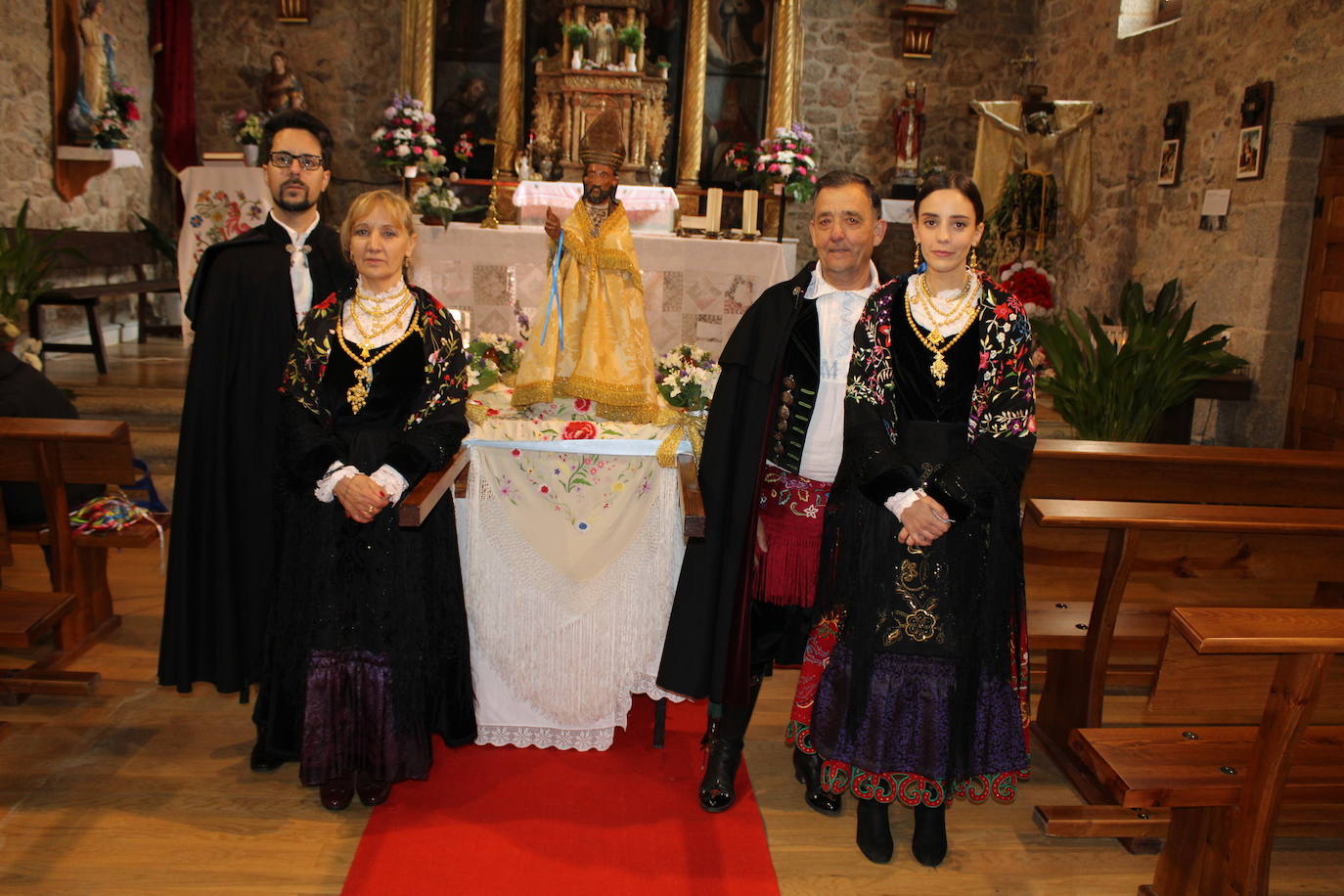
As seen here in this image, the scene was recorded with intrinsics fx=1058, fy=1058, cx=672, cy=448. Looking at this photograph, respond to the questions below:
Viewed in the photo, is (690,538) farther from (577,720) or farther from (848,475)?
(577,720)

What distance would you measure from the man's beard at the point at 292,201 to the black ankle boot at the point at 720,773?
6.10 ft

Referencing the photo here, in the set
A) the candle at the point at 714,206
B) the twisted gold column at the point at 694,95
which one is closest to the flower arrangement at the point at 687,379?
the candle at the point at 714,206

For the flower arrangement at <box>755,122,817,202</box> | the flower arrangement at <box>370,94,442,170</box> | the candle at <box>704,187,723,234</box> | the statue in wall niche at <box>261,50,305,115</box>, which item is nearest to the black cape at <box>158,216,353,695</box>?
the candle at <box>704,187,723,234</box>

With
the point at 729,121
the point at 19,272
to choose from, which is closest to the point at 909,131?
the point at 729,121

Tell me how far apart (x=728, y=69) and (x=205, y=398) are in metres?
8.32

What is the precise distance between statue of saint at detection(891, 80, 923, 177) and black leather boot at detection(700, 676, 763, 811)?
8268 millimetres

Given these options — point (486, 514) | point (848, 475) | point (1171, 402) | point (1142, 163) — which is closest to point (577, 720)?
point (486, 514)

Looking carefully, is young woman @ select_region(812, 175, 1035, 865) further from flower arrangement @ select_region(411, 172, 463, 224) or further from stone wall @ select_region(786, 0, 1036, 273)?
stone wall @ select_region(786, 0, 1036, 273)

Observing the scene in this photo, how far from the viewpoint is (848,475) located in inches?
99.9

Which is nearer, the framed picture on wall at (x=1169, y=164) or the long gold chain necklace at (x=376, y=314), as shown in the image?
the long gold chain necklace at (x=376, y=314)

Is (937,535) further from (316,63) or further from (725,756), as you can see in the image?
(316,63)

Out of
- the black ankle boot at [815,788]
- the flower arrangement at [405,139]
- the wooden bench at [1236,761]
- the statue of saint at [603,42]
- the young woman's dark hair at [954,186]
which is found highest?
the statue of saint at [603,42]

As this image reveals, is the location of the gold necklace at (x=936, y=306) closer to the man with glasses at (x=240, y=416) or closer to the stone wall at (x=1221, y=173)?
the man with glasses at (x=240, y=416)

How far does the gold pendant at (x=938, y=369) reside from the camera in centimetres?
248
